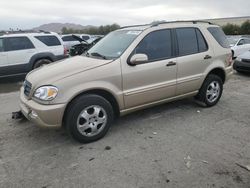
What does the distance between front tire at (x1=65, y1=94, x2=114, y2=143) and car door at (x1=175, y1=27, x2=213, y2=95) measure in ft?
5.38

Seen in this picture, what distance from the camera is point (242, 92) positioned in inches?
274

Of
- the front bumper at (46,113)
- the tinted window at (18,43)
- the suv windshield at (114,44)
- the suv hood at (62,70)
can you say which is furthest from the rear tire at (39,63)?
the front bumper at (46,113)

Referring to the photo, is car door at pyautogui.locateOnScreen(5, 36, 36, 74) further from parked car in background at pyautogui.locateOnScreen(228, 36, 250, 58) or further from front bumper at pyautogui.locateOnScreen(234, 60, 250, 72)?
parked car in background at pyautogui.locateOnScreen(228, 36, 250, 58)

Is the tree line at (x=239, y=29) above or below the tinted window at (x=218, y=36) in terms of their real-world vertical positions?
below

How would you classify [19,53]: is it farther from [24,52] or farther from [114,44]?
[114,44]

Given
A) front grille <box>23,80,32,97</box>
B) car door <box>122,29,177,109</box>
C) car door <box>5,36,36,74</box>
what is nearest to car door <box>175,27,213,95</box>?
car door <box>122,29,177,109</box>

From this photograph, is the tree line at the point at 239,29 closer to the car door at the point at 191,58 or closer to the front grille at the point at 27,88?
the car door at the point at 191,58

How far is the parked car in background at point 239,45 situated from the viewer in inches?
557

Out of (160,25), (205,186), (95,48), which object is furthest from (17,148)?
(160,25)

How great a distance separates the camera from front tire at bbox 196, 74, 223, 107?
17.7 feet

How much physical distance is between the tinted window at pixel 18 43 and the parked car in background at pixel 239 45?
10.6m

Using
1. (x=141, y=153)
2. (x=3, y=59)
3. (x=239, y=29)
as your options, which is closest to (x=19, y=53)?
(x=3, y=59)

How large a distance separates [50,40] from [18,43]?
1.21 meters

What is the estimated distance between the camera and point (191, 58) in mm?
4953
